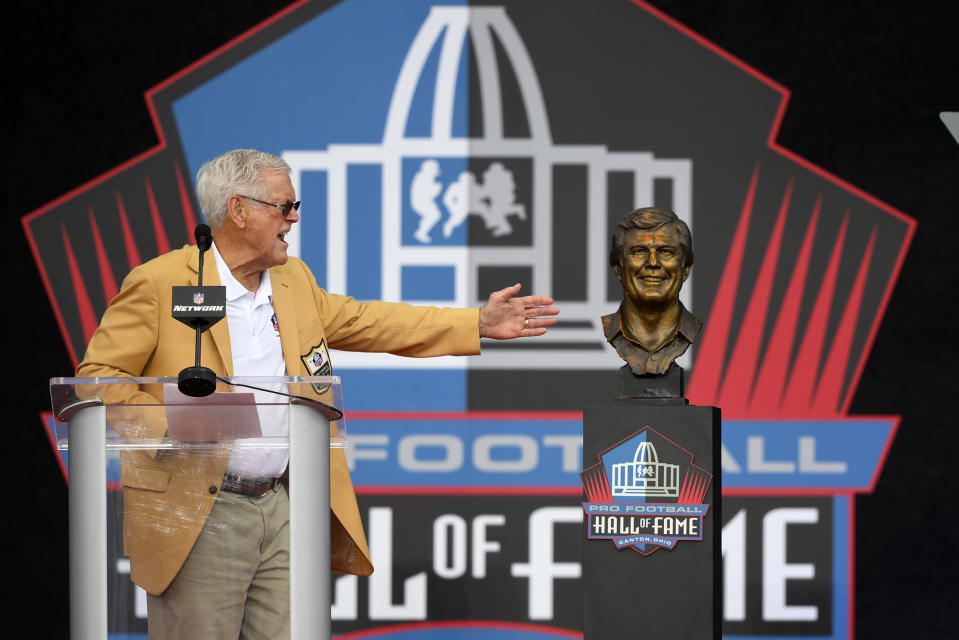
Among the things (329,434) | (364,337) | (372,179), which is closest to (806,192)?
(372,179)

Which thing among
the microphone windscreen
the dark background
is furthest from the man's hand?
the dark background

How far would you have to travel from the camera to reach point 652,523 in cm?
290

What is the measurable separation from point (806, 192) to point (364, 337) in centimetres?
200

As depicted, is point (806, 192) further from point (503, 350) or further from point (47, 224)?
point (47, 224)

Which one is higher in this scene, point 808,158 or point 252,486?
point 808,158

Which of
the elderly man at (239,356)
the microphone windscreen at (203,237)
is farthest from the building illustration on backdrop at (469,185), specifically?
the microphone windscreen at (203,237)

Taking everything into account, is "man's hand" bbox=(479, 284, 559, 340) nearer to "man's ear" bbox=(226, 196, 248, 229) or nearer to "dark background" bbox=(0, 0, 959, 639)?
"man's ear" bbox=(226, 196, 248, 229)

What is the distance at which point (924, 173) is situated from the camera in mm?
4277

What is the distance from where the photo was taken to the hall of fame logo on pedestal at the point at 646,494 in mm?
2889

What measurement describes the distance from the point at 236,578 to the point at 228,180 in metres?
1.04

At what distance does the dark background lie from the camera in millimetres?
4191

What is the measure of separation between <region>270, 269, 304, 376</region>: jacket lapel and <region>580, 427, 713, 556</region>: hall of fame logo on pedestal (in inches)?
33.0

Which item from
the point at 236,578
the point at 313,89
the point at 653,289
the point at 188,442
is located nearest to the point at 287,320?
the point at 188,442

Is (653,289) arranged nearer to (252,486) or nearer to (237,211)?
(237,211)
